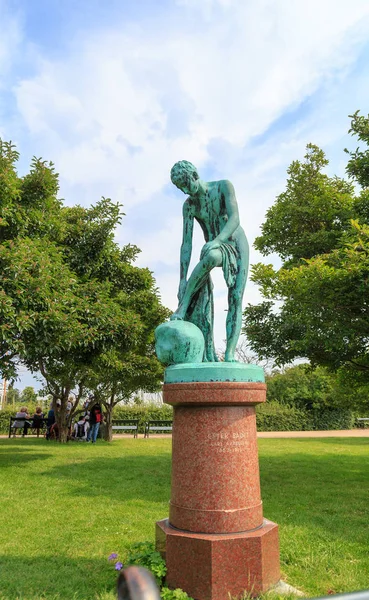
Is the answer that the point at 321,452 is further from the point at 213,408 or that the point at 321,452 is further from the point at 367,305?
the point at 213,408

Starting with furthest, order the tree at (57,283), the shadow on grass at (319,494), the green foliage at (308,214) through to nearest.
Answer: the green foliage at (308,214) → the tree at (57,283) → the shadow on grass at (319,494)

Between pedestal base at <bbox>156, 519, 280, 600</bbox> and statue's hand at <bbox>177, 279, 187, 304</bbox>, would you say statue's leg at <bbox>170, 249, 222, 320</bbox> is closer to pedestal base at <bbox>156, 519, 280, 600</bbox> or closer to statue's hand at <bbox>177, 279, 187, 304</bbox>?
statue's hand at <bbox>177, 279, 187, 304</bbox>

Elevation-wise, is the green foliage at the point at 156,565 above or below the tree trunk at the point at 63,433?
below

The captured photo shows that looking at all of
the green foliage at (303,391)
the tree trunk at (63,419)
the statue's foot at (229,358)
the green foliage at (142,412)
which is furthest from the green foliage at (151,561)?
the green foliage at (303,391)

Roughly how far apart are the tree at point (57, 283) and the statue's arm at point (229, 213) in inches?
215

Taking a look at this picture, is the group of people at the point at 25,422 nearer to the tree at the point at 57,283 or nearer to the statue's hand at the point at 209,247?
the tree at the point at 57,283

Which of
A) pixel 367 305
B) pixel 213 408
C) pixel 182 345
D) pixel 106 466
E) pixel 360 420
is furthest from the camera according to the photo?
pixel 360 420

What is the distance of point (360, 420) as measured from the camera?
3203 centimetres

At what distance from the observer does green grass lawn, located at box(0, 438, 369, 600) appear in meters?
4.16

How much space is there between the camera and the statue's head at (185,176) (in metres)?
4.58

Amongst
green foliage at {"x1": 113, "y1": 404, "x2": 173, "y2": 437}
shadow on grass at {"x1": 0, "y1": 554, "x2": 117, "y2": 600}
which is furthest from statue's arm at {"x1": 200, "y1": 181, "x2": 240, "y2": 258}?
green foliage at {"x1": 113, "y1": 404, "x2": 173, "y2": 437}

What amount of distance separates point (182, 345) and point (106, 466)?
8053 mm

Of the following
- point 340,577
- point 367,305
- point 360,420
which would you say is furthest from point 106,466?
point 360,420

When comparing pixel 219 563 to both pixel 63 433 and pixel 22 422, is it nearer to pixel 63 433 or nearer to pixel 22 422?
pixel 63 433
